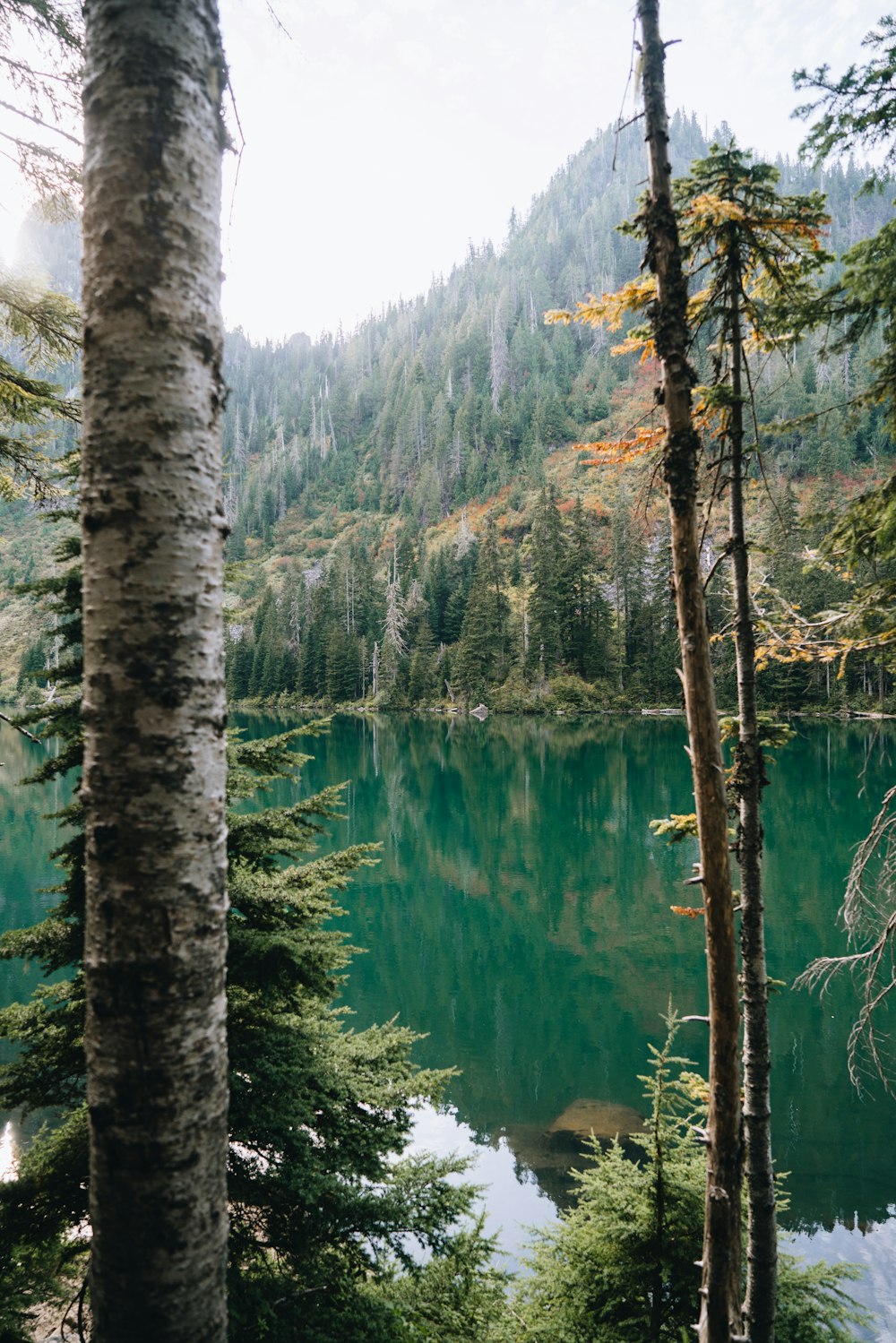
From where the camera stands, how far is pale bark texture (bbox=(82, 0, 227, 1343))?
4.27 ft

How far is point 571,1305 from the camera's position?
4457mm

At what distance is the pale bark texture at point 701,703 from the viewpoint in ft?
11.0

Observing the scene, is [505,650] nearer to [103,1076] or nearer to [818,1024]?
[818,1024]

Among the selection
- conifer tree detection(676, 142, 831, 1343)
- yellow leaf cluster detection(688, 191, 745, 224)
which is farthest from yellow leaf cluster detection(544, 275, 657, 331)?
yellow leaf cluster detection(688, 191, 745, 224)

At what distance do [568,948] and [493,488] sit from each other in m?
85.7

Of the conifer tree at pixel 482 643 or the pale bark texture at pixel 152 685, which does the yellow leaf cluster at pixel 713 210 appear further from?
the conifer tree at pixel 482 643

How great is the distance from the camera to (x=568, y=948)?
1591 centimetres

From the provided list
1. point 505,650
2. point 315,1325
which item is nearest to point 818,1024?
point 315,1325

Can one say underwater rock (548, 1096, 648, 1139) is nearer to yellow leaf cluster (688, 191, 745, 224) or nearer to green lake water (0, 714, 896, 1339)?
green lake water (0, 714, 896, 1339)

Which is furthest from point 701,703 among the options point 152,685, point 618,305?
point 152,685

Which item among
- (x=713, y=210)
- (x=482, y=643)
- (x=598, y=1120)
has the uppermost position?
(x=482, y=643)

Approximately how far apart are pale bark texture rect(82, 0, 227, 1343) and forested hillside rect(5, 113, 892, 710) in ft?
8.77

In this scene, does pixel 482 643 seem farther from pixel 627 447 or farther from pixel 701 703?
pixel 701 703

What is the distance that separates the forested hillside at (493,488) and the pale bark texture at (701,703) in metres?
0.67
